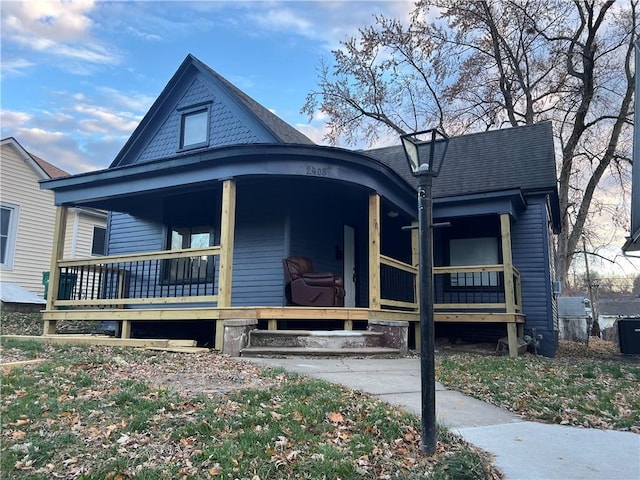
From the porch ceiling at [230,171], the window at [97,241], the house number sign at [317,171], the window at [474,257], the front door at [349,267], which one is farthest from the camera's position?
the window at [97,241]

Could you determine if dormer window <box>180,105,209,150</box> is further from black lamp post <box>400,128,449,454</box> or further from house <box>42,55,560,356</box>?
black lamp post <box>400,128,449,454</box>

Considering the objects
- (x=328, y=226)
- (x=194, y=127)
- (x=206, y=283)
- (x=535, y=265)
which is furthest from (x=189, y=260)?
(x=535, y=265)

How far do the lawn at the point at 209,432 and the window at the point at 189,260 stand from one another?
5367 mm

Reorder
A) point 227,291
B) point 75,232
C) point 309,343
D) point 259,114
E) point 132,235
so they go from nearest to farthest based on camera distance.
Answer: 1. point 309,343
2. point 227,291
3. point 259,114
4. point 132,235
5. point 75,232

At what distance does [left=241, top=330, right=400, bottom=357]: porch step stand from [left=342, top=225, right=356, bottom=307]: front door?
11.6ft

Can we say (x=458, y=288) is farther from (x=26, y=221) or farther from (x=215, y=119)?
(x=26, y=221)

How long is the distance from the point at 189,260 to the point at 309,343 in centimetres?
419

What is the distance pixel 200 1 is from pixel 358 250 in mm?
6118

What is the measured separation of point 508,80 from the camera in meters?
23.0

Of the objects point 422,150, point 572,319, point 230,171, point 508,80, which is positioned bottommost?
point 572,319

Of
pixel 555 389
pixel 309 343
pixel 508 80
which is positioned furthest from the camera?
pixel 508 80

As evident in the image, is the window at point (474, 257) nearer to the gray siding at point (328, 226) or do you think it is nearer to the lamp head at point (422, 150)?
the gray siding at point (328, 226)

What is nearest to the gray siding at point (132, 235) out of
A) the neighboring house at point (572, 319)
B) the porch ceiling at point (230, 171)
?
the porch ceiling at point (230, 171)

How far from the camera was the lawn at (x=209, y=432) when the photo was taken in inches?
111
